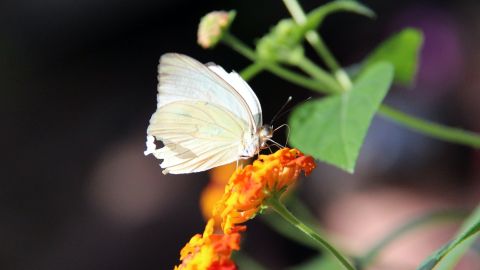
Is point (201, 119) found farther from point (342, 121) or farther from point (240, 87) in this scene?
point (342, 121)

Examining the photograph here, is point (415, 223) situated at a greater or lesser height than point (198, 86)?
lesser

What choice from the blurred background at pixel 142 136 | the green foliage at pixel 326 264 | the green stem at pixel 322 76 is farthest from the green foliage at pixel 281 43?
the blurred background at pixel 142 136

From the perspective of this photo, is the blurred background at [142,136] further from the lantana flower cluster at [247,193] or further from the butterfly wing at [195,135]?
the lantana flower cluster at [247,193]

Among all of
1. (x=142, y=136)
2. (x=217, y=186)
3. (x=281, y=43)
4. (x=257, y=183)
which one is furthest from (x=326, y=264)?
(x=142, y=136)

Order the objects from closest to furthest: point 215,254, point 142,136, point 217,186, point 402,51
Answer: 1. point 215,254
2. point 402,51
3. point 217,186
4. point 142,136

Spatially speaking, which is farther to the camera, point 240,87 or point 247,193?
point 240,87

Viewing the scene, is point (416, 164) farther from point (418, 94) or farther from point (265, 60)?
point (265, 60)
